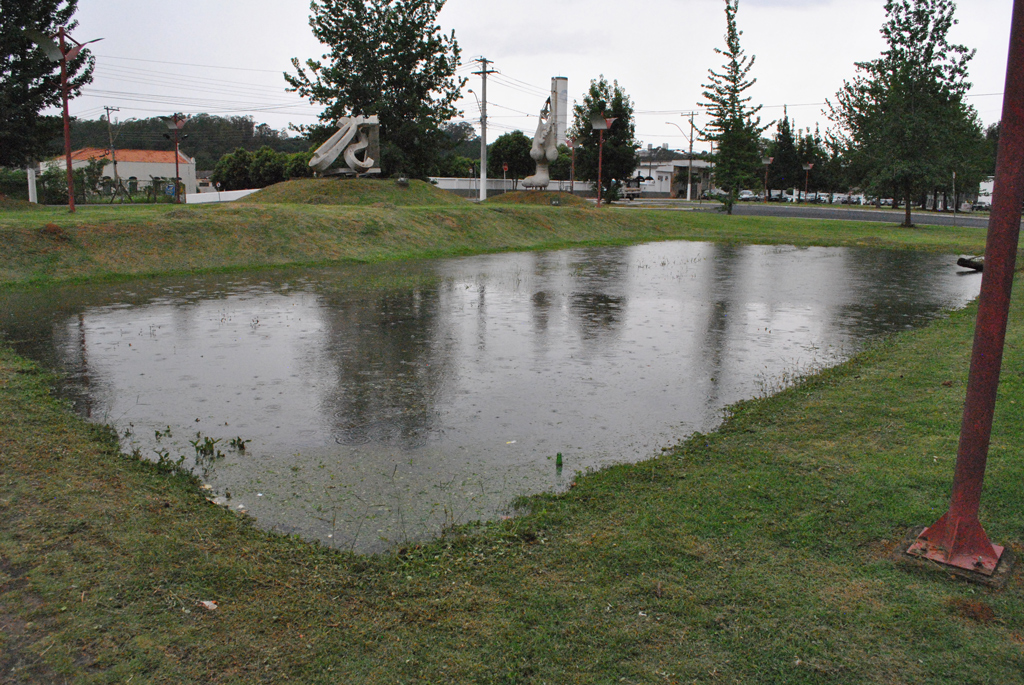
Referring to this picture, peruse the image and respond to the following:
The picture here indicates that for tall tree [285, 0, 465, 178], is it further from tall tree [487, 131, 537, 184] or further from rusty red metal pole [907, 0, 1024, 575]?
rusty red metal pole [907, 0, 1024, 575]

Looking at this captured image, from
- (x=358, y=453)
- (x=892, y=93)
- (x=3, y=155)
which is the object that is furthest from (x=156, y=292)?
(x=892, y=93)

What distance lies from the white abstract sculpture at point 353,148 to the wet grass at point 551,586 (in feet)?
103

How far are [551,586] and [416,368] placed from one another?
18.6 ft

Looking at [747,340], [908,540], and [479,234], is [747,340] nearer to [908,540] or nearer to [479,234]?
[908,540]

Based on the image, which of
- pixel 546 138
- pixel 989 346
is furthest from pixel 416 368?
pixel 546 138

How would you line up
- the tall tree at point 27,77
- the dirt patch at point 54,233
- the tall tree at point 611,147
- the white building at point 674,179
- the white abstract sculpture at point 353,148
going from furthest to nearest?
1. the white building at point 674,179
2. the tall tree at point 611,147
3. the white abstract sculpture at point 353,148
4. the tall tree at point 27,77
5. the dirt patch at point 54,233

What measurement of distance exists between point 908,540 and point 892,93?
3731 centimetres

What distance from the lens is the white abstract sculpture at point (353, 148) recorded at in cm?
3612

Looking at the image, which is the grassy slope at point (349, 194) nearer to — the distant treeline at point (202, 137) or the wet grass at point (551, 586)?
the wet grass at point (551, 586)

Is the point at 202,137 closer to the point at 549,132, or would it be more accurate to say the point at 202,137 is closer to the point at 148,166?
A: the point at 148,166

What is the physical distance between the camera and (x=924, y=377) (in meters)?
8.62

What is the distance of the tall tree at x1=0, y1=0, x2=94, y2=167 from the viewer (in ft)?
101

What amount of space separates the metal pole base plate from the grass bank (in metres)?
17.3

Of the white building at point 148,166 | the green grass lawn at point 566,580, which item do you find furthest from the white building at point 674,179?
the green grass lawn at point 566,580
